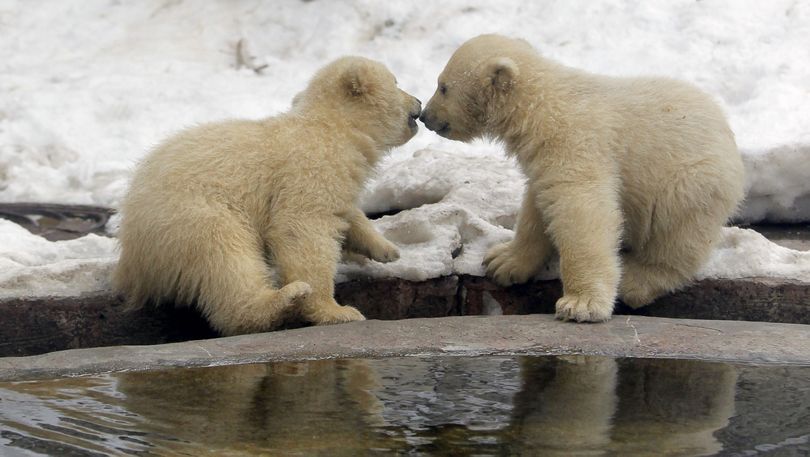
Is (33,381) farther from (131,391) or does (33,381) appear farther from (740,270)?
(740,270)

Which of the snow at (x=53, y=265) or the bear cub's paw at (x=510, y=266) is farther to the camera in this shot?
the bear cub's paw at (x=510, y=266)

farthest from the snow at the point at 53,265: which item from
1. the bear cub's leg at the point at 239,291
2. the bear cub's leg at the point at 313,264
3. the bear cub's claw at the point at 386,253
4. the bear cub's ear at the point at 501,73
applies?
the bear cub's ear at the point at 501,73

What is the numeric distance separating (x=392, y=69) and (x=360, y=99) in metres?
4.31

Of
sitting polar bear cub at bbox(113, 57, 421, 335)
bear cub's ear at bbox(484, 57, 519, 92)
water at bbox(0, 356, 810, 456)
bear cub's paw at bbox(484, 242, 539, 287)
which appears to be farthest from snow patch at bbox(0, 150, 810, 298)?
water at bbox(0, 356, 810, 456)

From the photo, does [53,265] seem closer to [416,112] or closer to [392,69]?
[416,112]

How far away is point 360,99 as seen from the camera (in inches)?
238

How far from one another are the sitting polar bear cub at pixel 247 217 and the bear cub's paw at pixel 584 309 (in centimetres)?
99

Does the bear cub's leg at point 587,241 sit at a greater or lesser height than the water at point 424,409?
greater

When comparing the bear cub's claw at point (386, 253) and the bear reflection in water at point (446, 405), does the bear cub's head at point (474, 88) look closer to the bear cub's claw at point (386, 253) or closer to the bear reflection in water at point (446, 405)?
the bear cub's claw at point (386, 253)

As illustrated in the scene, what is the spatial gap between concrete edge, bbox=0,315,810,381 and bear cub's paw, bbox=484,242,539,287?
0.64m

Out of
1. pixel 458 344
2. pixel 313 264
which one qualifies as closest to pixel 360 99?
pixel 313 264

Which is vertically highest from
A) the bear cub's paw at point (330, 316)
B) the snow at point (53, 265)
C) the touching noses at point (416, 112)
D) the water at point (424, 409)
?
the touching noses at point (416, 112)

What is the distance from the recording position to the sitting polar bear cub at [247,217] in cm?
534

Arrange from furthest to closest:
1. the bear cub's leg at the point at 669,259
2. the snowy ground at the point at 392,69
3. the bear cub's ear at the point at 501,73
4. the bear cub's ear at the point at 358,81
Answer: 1. the snowy ground at the point at 392,69
2. the bear cub's ear at the point at 358,81
3. the bear cub's ear at the point at 501,73
4. the bear cub's leg at the point at 669,259
